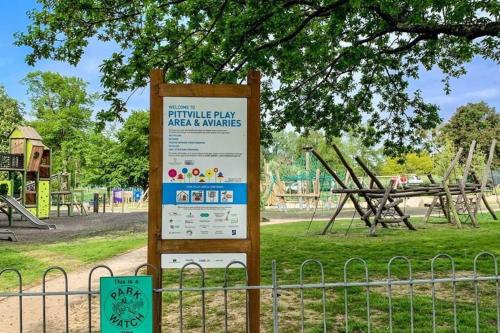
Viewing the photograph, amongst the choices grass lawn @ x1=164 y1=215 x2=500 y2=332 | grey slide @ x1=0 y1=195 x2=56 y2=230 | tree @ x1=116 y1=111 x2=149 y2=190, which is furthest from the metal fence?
tree @ x1=116 y1=111 x2=149 y2=190

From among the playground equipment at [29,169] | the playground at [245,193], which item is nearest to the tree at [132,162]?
the playground equipment at [29,169]

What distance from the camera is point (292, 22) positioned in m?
8.33

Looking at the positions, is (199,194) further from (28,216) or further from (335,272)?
(28,216)

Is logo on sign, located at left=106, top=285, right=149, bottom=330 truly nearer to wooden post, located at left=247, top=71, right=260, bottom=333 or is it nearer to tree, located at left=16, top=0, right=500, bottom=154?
wooden post, located at left=247, top=71, right=260, bottom=333

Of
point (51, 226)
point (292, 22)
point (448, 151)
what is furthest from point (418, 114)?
point (448, 151)

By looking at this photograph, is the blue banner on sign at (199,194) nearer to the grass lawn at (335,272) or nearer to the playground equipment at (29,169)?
the grass lawn at (335,272)

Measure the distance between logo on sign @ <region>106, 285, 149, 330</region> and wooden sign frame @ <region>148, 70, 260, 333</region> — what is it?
64 cm

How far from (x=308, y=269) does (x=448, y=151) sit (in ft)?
135

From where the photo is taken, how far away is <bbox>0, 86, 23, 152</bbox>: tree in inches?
1774

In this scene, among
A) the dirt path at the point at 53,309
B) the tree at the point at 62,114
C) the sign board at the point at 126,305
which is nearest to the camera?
the sign board at the point at 126,305

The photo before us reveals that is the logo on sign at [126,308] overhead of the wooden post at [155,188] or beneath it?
beneath

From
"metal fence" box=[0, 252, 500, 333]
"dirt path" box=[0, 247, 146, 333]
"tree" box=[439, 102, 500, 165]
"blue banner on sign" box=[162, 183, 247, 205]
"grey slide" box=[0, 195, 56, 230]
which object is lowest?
"dirt path" box=[0, 247, 146, 333]

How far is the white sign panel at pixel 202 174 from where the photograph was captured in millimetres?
4176

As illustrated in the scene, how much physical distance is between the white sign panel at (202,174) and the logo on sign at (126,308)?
2.63 ft
